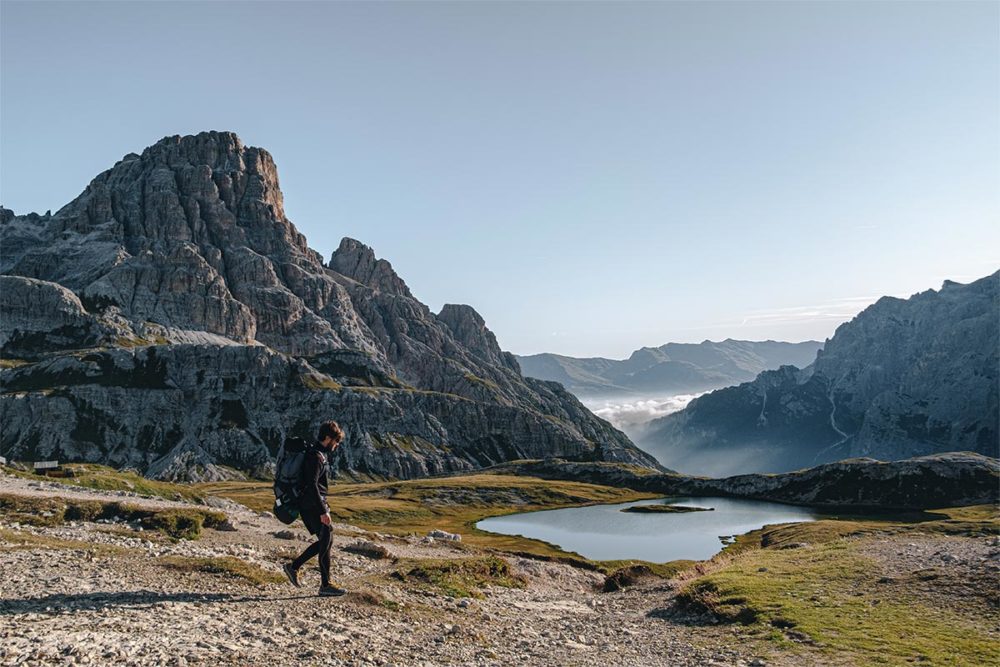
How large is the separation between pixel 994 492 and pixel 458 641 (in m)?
231

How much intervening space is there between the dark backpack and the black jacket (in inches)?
4.7

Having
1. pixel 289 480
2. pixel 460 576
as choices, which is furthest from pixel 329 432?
pixel 460 576

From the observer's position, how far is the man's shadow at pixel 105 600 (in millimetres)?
16094

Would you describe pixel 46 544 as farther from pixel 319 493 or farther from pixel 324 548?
pixel 319 493

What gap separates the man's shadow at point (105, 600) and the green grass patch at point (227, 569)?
244cm

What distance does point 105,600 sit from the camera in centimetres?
1756

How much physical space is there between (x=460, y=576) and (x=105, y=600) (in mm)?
17244

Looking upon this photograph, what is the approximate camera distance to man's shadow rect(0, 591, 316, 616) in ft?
52.8

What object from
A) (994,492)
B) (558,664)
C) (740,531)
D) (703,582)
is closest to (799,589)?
(703,582)

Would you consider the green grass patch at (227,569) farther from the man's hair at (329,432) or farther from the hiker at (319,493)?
the man's hair at (329,432)

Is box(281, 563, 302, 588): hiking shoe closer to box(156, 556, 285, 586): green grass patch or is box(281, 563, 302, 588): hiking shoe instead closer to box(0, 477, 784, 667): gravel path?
box(0, 477, 784, 667): gravel path

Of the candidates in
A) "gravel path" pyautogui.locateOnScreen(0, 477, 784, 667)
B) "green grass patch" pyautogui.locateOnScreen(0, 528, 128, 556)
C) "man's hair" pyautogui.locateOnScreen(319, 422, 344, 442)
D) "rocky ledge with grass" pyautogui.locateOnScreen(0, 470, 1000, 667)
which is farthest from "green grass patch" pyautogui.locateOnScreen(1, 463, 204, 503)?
"man's hair" pyautogui.locateOnScreen(319, 422, 344, 442)

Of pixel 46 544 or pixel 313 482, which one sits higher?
pixel 313 482

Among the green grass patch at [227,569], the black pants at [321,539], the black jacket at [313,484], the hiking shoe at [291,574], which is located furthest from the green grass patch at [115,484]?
the black jacket at [313,484]
